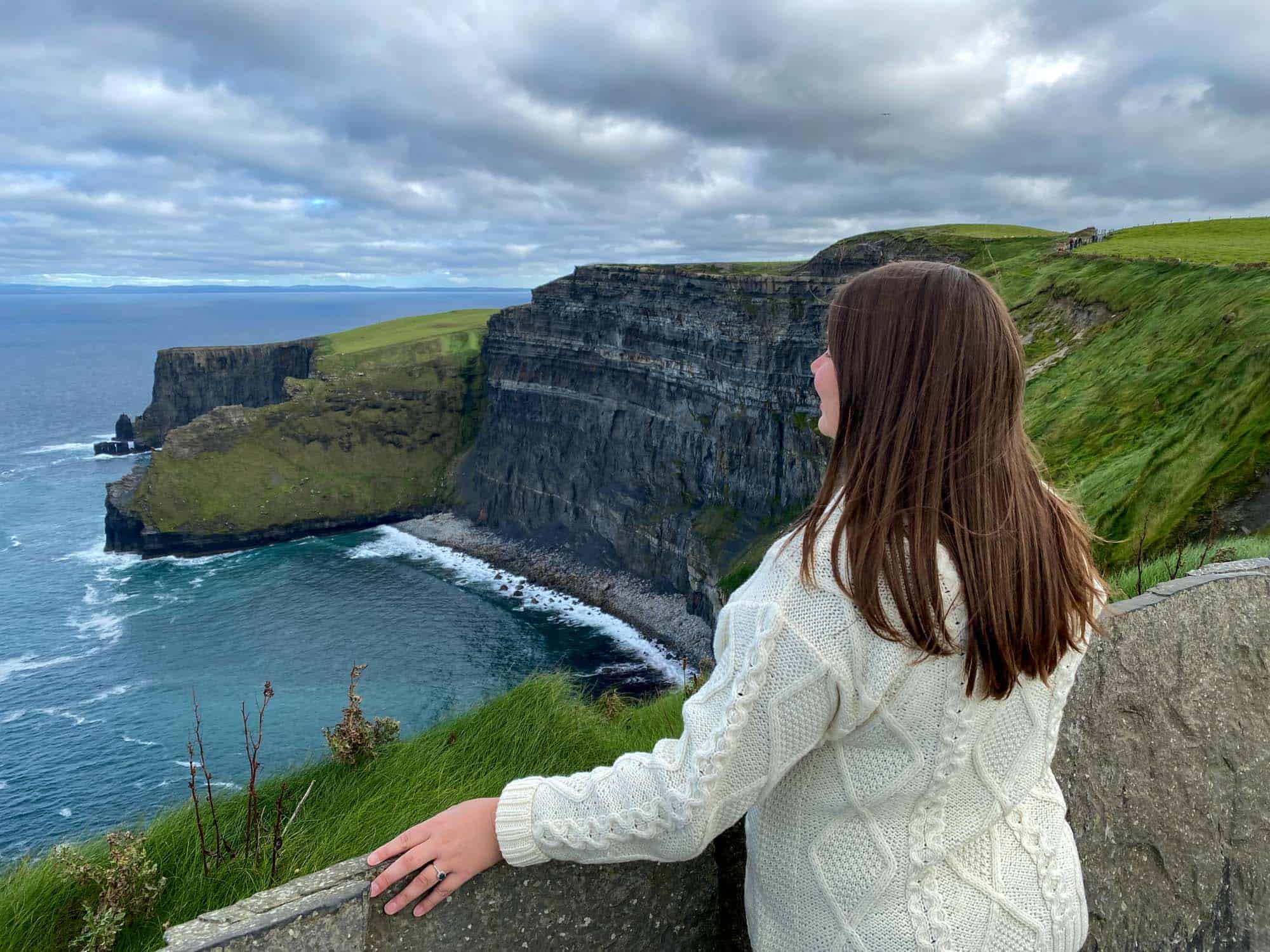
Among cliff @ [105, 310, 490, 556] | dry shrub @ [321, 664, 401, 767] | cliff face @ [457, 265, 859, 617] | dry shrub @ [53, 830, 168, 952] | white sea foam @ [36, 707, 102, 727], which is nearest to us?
dry shrub @ [53, 830, 168, 952]

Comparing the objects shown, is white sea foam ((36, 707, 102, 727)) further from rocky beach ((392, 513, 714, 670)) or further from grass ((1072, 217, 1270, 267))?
grass ((1072, 217, 1270, 267))

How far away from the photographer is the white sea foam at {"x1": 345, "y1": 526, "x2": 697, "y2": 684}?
2071 inches

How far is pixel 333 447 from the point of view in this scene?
284ft

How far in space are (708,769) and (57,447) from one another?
145m

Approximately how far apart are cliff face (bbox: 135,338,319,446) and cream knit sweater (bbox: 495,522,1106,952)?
114 m

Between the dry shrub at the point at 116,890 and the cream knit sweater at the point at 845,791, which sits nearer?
the cream knit sweater at the point at 845,791

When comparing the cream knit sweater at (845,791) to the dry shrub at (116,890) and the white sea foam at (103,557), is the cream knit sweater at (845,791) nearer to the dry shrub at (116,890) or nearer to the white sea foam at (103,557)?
the dry shrub at (116,890)

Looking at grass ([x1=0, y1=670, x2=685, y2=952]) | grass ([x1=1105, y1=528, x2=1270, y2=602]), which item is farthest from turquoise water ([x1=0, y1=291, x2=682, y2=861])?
grass ([x1=1105, y1=528, x2=1270, y2=602])

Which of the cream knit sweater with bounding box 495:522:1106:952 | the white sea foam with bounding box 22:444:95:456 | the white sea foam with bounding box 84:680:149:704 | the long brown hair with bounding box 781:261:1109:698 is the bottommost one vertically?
the white sea foam with bounding box 84:680:149:704

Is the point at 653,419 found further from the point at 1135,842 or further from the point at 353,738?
the point at 1135,842

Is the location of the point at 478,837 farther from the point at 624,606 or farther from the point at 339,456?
the point at 339,456

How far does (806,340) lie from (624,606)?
81.4ft

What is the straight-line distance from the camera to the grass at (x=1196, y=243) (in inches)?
1129

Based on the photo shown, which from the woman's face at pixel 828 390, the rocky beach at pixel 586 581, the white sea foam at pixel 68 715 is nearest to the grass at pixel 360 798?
the woman's face at pixel 828 390
